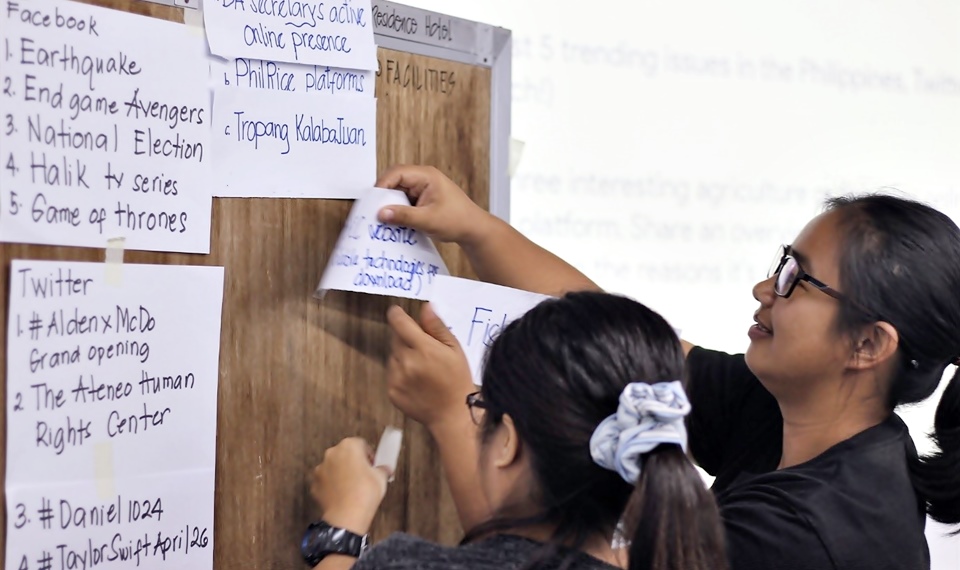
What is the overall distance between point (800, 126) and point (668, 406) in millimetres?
1594

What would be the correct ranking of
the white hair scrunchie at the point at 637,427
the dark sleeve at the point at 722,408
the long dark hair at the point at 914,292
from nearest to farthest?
1. the white hair scrunchie at the point at 637,427
2. the long dark hair at the point at 914,292
3. the dark sleeve at the point at 722,408

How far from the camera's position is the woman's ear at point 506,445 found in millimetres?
871

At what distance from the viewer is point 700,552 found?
0.83 metres

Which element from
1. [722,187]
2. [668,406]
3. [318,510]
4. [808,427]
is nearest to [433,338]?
[318,510]

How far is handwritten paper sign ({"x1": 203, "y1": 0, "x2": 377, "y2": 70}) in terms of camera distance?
1.00 meters

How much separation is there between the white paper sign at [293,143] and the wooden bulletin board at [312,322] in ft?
0.06

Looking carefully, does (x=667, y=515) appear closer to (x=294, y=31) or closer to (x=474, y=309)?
(x=474, y=309)

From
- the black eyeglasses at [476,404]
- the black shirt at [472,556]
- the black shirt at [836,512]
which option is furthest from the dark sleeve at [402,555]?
the black shirt at [836,512]

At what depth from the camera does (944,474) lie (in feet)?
3.78

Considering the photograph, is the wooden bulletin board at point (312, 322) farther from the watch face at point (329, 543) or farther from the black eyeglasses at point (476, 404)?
the black eyeglasses at point (476, 404)

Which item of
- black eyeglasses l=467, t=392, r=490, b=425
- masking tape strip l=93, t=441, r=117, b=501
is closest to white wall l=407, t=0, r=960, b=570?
black eyeglasses l=467, t=392, r=490, b=425

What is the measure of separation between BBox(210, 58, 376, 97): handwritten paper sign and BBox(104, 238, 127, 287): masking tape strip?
0.20 metres

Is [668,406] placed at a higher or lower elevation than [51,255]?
lower

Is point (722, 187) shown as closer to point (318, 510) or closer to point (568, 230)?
point (568, 230)
